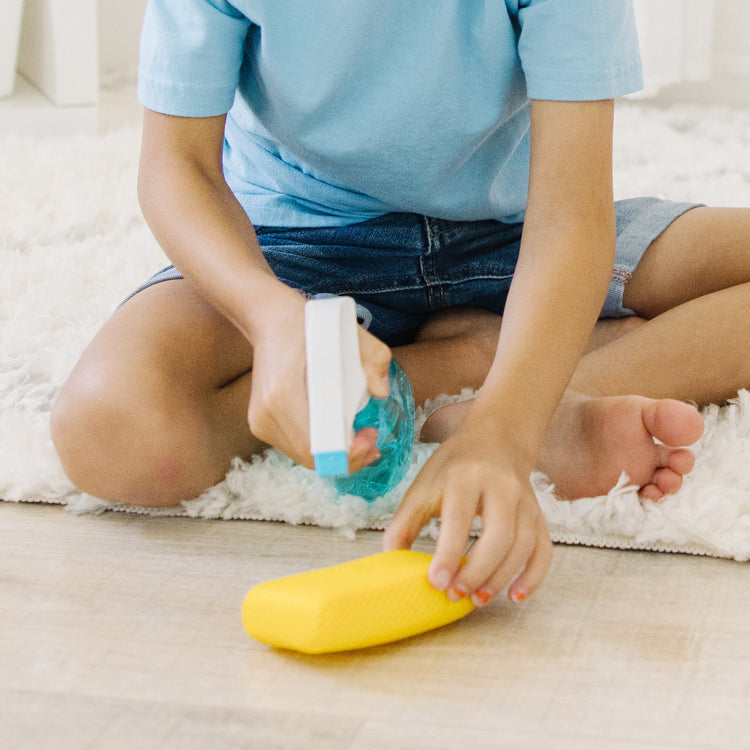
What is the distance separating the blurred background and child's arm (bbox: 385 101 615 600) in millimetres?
1423

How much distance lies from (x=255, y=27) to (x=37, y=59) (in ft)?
5.11

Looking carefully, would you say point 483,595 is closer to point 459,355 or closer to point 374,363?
→ point 374,363

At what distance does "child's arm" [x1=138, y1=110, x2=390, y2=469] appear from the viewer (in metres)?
0.53

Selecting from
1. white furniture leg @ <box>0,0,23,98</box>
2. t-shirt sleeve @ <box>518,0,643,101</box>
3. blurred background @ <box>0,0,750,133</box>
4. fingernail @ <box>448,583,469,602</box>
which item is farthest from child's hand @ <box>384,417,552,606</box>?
white furniture leg @ <box>0,0,23,98</box>

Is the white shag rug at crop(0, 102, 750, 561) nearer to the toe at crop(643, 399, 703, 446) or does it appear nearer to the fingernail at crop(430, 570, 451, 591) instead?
the toe at crop(643, 399, 703, 446)

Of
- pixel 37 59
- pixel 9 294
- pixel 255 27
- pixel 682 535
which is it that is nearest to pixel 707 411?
pixel 682 535

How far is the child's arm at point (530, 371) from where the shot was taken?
0.54 meters

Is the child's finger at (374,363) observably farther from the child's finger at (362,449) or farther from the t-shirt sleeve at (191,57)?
the t-shirt sleeve at (191,57)

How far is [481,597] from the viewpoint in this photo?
545 millimetres

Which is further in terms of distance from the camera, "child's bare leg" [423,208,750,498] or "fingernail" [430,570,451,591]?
"child's bare leg" [423,208,750,498]

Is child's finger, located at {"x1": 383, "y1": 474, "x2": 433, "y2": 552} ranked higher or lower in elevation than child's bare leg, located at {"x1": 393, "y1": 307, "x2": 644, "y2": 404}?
higher

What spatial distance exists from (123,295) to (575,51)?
0.61 metres

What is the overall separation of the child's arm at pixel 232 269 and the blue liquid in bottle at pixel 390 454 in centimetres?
9

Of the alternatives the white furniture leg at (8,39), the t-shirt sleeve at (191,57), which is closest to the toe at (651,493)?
the t-shirt sleeve at (191,57)
